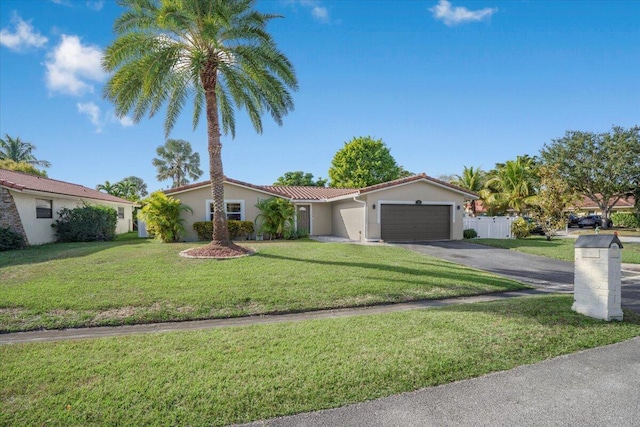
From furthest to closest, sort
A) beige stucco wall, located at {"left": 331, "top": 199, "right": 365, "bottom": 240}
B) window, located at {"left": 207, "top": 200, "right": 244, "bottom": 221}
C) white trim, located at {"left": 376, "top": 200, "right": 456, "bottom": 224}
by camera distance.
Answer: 1. window, located at {"left": 207, "top": 200, "right": 244, "bottom": 221}
2. beige stucco wall, located at {"left": 331, "top": 199, "right": 365, "bottom": 240}
3. white trim, located at {"left": 376, "top": 200, "right": 456, "bottom": 224}

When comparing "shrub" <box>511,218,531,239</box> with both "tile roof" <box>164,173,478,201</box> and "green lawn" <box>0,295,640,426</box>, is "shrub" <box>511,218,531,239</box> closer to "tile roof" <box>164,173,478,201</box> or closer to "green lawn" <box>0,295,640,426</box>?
"tile roof" <box>164,173,478,201</box>

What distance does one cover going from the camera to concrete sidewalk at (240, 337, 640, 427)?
3.03 m

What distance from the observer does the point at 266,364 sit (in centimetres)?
411

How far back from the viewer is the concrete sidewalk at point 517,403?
3.03 m

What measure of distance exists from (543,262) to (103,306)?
15.3m

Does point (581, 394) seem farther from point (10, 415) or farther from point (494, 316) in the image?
point (10, 415)

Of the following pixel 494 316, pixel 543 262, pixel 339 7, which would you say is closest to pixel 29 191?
pixel 339 7

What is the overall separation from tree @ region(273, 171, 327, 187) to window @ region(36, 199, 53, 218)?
33918 millimetres

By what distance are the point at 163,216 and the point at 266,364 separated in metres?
15.2

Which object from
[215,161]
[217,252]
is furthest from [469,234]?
[215,161]

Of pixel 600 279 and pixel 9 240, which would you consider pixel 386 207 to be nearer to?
pixel 600 279

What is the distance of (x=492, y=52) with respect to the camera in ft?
46.2

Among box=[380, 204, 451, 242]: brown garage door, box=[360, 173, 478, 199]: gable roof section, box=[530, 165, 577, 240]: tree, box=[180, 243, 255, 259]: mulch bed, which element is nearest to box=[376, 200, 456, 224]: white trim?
box=[380, 204, 451, 242]: brown garage door

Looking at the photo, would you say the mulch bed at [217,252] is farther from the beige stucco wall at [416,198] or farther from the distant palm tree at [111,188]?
the distant palm tree at [111,188]
